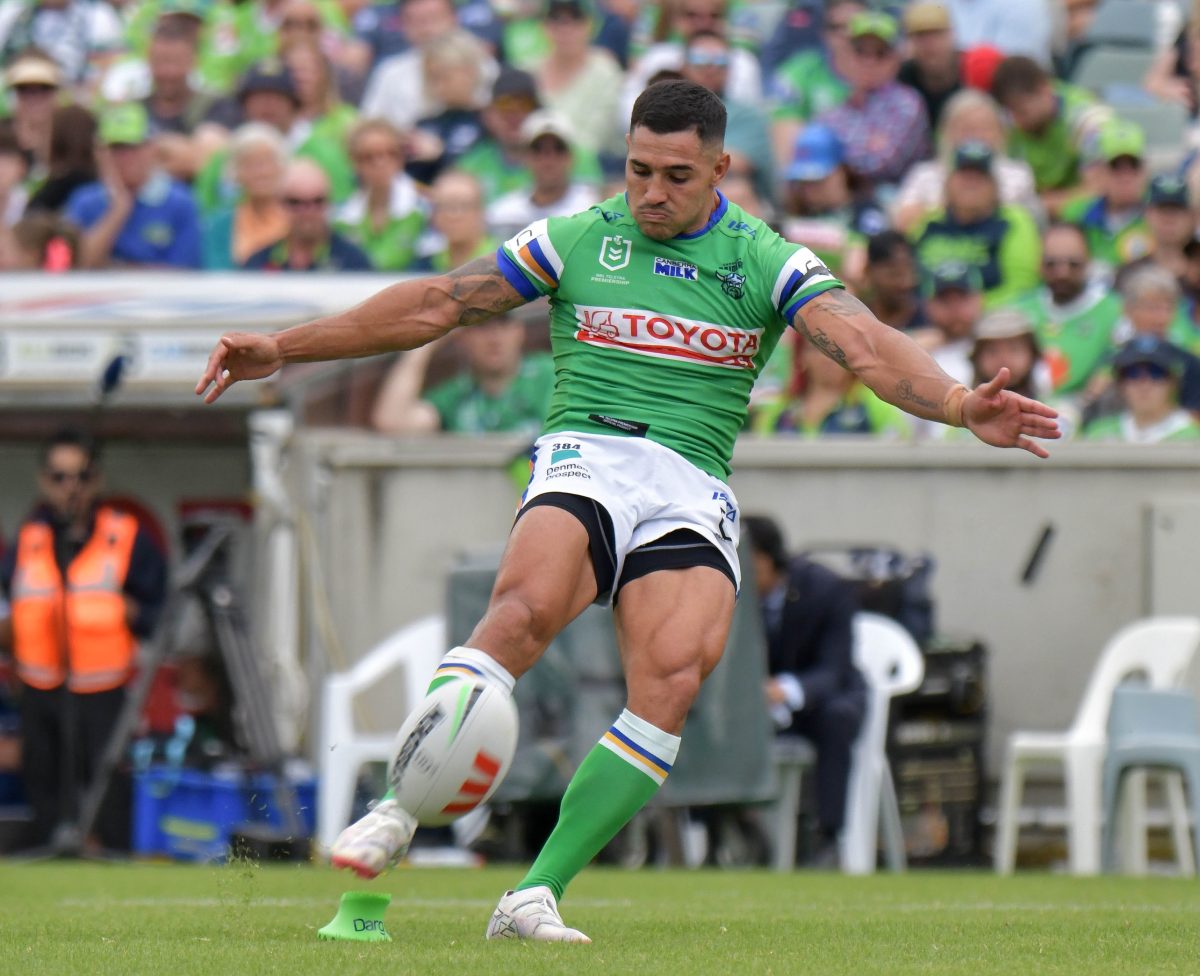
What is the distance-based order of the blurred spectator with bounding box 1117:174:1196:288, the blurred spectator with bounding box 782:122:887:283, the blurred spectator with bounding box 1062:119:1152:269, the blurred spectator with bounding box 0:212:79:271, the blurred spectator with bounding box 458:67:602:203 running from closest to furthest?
the blurred spectator with bounding box 1117:174:1196:288
the blurred spectator with bounding box 1062:119:1152:269
the blurred spectator with bounding box 782:122:887:283
the blurred spectator with bounding box 0:212:79:271
the blurred spectator with bounding box 458:67:602:203

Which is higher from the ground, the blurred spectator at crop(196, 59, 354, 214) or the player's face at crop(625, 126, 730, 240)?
the blurred spectator at crop(196, 59, 354, 214)

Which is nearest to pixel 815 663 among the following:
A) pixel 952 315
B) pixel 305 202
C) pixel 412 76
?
pixel 952 315

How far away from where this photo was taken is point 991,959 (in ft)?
17.8

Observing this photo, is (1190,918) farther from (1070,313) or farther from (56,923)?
(1070,313)

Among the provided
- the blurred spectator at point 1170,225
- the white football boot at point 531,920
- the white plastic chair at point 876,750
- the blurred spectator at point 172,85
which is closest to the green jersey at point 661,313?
the white football boot at point 531,920

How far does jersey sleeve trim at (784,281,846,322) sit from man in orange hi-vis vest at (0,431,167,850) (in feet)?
23.3

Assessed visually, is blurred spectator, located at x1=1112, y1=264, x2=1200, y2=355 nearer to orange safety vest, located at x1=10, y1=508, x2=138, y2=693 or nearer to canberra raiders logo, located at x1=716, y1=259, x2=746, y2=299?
orange safety vest, located at x1=10, y1=508, x2=138, y2=693

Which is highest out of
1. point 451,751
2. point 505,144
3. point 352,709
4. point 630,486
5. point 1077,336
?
point 505,144

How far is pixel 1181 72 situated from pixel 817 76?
2.49m

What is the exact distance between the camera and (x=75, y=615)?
492 inches

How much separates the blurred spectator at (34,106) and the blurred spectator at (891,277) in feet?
21.5

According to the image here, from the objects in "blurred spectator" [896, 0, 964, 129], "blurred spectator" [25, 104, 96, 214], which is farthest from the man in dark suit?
"blurred spectator" [25, 104, 96, 214]

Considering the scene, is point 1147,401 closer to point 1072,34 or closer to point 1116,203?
point 1116,203

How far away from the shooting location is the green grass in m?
5.15
